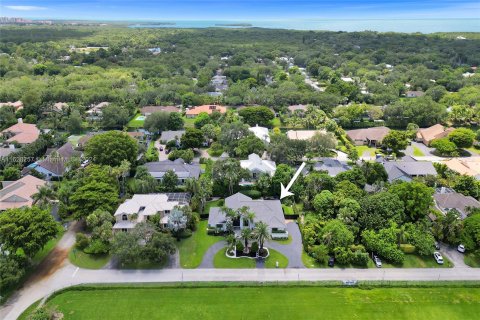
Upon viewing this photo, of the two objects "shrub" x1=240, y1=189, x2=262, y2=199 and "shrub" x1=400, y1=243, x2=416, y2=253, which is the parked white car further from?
"shrub" x1=240, y1=189, x2=262, y2=199

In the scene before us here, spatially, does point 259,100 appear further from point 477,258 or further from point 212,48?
point 212,48

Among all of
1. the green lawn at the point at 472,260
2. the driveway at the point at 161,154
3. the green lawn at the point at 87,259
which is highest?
the green lawn at the point at 472,260

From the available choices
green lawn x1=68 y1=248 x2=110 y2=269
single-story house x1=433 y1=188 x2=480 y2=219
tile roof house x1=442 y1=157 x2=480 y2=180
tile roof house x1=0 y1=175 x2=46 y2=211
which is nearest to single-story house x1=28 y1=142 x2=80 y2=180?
tile roof house x1=0 y1=175 x2=46 y2=211

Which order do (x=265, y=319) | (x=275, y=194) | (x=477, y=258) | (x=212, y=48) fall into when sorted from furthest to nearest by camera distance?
(x=212, y=48) → (x=275, y=194) → (x=477, y=258) → (x=265, y=319)

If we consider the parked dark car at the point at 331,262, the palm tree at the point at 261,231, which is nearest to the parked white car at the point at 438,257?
the parked dark car at the point at 331,262

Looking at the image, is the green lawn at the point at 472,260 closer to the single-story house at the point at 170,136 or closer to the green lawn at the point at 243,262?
the green lawn at the point at 243,262

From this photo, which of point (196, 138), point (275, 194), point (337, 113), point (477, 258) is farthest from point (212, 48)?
point (477, 258)
